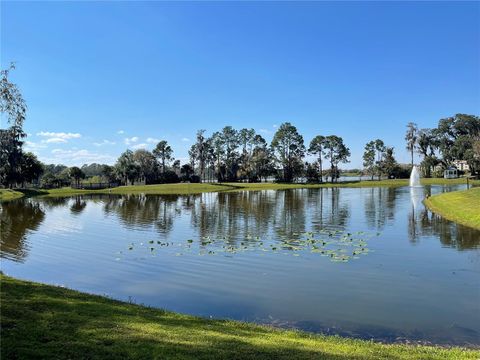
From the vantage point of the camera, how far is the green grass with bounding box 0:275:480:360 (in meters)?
7.48

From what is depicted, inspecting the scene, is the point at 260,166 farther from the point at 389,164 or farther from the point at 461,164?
the point at 461,164

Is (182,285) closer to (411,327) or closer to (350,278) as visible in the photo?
(350,278)

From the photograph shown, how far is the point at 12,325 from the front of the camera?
8.37 meters

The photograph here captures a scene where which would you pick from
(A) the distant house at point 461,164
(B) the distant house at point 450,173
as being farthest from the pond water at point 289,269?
(A) the distant house at point 461,164

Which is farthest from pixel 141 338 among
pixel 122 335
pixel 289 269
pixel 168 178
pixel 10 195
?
pixel 168 178

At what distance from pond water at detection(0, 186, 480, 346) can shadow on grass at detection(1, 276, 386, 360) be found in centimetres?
322

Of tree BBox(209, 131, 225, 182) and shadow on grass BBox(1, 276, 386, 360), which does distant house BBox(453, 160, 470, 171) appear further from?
shadow on grass BBox(1, 276, 386, 360)

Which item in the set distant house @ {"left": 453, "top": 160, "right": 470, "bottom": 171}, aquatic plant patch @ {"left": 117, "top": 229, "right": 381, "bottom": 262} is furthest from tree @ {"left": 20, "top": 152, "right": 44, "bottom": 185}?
distant house @ {"left": 453, "top": 160, "right": 470, "bottom": 171}

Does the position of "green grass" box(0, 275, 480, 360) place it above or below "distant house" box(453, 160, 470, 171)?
below

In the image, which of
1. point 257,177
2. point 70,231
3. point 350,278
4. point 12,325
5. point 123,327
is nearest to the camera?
point 12,325

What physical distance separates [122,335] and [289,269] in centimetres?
1198

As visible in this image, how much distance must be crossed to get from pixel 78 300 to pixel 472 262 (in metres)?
18.9

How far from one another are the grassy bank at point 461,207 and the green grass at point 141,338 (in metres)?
26.2

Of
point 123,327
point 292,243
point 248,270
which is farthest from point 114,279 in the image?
point 292,243
